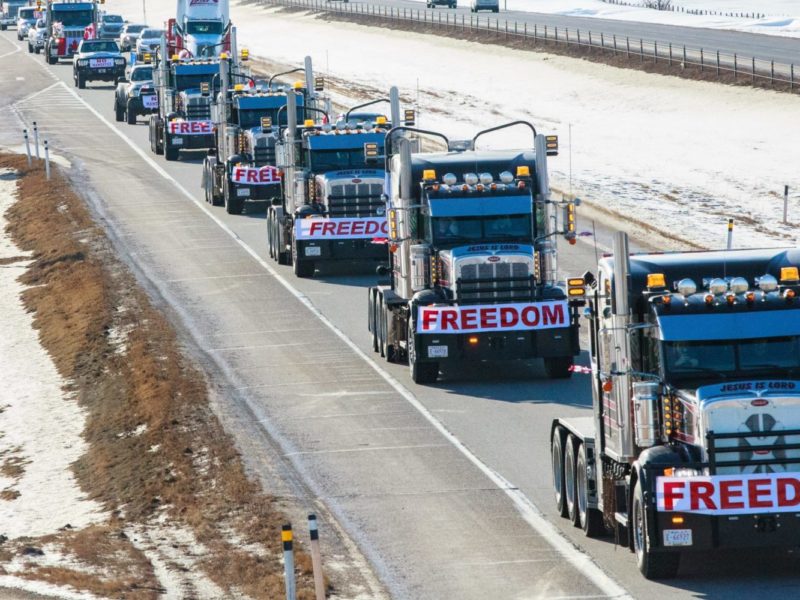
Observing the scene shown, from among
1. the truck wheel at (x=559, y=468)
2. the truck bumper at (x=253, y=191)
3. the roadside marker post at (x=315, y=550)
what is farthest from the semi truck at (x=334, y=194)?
the roadside marker post at (x=315, y=550)

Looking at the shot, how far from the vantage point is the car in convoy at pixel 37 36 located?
109 m

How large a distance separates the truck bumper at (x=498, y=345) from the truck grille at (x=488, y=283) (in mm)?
574

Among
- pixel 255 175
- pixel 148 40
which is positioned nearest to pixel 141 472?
pixel 255 175

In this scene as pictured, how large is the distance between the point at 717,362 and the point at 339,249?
20516 mm

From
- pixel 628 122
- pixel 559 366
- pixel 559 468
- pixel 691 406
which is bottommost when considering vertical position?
pixel 628 122

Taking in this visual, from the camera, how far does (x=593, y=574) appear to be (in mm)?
16375

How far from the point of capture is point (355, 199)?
3628 centimetres

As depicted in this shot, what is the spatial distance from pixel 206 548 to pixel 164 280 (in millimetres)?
19687

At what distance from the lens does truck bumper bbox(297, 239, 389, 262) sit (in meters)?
36.2

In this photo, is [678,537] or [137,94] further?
[137,94]

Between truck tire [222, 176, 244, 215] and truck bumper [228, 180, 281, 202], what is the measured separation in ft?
0.55

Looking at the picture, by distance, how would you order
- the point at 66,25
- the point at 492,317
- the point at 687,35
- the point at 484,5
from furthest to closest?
1. the point at 484,5
2. the point at 66,25
3. the point at 687,35
4. the point at 492,317

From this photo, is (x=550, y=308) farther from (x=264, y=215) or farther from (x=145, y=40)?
(x=145, y=40)

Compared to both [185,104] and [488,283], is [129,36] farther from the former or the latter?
[488,283]
